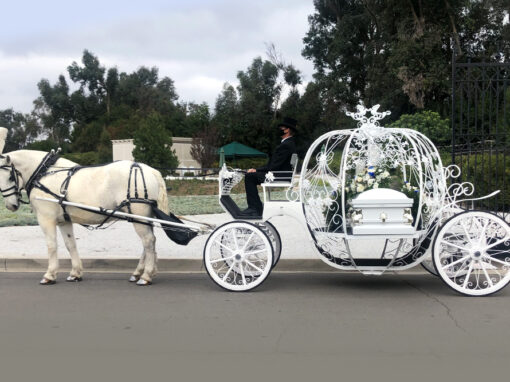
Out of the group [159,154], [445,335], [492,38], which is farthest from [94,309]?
[492,38]

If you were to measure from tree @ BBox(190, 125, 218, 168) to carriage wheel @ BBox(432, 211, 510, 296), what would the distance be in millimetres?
35686

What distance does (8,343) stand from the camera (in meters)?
5.05

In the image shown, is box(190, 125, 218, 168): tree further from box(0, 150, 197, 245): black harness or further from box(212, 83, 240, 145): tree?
box(0, 150, 197, 245): black harness

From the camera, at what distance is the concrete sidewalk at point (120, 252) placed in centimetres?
878

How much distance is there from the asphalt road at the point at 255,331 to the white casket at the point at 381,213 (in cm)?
82

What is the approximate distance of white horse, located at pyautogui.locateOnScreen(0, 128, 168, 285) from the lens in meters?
7.61

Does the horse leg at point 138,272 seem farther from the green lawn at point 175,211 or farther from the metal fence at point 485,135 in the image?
the green lawn at point 175,211

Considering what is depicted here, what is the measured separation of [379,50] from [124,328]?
1528 inches

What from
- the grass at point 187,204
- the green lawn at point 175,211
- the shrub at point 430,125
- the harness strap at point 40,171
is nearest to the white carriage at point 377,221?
the harness strap at point 40,171

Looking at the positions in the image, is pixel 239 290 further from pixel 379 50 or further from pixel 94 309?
pixel 379 50

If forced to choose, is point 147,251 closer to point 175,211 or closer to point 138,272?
point 138,272

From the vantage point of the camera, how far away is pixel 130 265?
887 cm

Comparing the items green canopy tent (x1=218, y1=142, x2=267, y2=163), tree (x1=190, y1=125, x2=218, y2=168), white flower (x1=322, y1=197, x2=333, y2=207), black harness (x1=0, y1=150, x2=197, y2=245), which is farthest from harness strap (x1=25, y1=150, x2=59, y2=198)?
green canopy tent (x1=218, y1=142, x2=267, y2=163)

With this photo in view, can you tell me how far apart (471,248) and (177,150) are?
135ft
